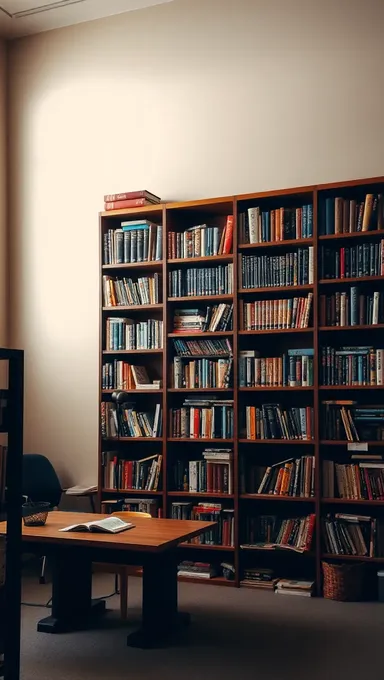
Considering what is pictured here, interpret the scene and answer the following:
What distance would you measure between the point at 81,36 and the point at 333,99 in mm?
2329

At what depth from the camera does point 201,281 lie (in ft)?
19.0

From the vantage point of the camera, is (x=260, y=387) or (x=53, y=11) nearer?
(x=260, y=387)

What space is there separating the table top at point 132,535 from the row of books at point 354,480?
117 centimetres

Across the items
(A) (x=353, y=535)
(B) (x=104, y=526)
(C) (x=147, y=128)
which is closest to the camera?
(B) (x=104, y=526)

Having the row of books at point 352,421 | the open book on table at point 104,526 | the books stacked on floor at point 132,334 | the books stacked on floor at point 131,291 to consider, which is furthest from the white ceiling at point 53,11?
the open book on table at point 104,526

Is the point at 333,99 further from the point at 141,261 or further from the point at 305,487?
the point at 305,487

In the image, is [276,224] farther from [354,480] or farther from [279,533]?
[279,533]

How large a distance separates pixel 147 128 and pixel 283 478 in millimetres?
2973

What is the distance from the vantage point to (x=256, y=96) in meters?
5.93

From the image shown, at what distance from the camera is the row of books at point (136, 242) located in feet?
19.5

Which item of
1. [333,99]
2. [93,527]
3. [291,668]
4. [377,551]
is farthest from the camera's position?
[333,99]

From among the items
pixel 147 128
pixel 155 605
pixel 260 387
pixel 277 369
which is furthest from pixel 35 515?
pixel 147 128

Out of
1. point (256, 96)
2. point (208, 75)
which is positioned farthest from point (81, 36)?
point (256, 96)

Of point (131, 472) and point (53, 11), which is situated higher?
point (53, 11)
